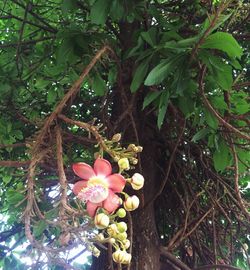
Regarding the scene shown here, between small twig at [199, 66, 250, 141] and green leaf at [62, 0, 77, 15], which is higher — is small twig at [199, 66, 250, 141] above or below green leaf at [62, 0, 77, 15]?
below

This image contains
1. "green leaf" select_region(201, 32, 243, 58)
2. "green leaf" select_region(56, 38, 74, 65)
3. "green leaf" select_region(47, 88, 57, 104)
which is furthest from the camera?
"green leaf" select_region(47, 88, 57, 104)

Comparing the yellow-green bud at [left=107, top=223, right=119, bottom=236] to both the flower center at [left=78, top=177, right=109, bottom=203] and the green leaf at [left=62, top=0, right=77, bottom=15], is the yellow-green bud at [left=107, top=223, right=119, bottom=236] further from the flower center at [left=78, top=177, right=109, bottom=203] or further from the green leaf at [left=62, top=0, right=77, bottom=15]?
the green leaf at [left=62, top=0, right=77, bottom=15]

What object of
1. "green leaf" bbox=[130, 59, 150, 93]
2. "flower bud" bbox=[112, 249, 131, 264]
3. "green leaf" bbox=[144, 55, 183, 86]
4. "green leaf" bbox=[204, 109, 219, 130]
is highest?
"green leaf" bbox=[144, 55, 183, 86]

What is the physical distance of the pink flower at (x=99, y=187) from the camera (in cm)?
62

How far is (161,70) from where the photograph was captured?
3.15 ft

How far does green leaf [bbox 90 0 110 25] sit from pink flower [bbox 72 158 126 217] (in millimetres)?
552

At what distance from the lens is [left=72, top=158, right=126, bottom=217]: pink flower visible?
2.05ft

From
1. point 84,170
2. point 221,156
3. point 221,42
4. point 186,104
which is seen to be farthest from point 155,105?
point 84,170

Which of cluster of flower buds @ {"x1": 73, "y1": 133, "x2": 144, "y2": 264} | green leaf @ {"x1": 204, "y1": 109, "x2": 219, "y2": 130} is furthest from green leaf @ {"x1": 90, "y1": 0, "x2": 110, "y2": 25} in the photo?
cluster of flower buds @ {"x1": 73, "y1": 133, "x2": 144, "y2": 264}

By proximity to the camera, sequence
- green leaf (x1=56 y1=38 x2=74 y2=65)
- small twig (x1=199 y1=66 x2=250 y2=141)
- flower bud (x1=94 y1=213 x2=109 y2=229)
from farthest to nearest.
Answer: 1. green leaf (x1=56 y1=38 x2=74 y2=65)
2. small twig (x1=199 y1=66 x2=250 y2=141)
3. flower bud (x1=94 y1=213 x2=109 y2=229)

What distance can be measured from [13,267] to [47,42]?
83 cm

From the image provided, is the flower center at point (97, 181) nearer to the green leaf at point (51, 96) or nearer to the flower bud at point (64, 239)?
the flower bud at point (64, 239)

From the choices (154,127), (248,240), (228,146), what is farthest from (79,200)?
(248,240)

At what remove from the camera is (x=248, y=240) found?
165 cm
